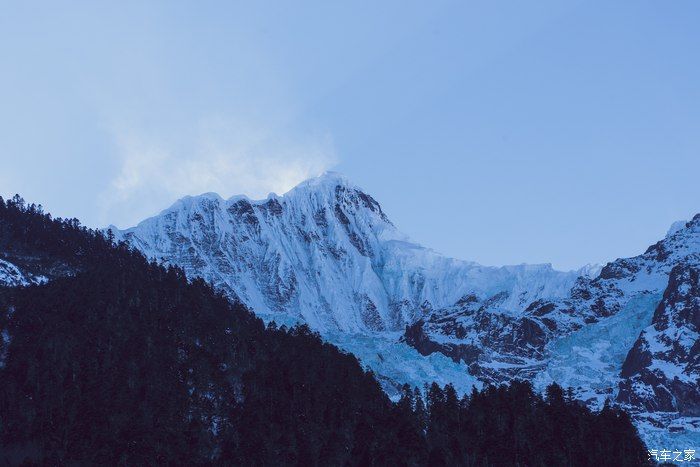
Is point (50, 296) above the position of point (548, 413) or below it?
above

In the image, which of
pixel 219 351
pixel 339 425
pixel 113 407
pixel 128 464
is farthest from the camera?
pixel 219 351

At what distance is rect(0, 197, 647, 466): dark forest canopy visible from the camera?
142375mm

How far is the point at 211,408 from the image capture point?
6196 inches

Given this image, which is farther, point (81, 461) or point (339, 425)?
point (339, 425)

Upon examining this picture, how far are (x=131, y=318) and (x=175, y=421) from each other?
127 ft

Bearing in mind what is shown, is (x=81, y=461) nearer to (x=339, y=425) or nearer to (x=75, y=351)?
(x=75, y=351)

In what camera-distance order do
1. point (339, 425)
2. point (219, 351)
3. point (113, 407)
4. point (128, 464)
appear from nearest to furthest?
point (128, 464) < point (113, 407) < point (339, 425) < point (219, 351)

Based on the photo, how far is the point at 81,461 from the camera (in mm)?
134875

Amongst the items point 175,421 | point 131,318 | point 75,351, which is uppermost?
point 131,318

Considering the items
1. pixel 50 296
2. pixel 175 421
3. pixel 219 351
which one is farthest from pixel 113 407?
pixel 50 296

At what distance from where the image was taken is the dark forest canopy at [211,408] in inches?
5605

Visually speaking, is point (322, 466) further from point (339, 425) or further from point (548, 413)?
point (548, 413)

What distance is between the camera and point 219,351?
582ft

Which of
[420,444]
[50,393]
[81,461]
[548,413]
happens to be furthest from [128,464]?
[548,413]
